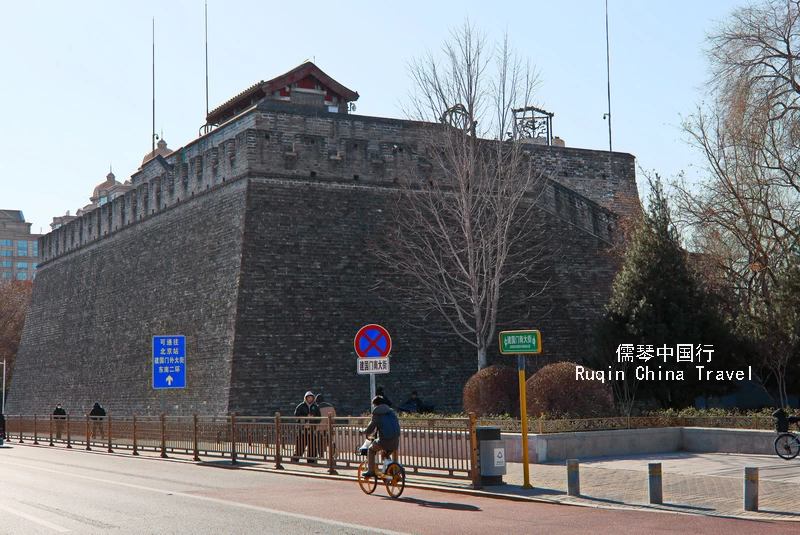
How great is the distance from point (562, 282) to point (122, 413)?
1637cm

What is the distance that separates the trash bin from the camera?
1307 centimetres

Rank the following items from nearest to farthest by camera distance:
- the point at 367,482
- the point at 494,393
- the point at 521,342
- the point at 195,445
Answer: the point at 367,482, the point at 521,342, the point at 195,445, the point at 494,393

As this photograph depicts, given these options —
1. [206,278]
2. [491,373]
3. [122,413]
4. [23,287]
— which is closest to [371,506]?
[491,373]

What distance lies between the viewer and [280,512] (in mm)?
10703

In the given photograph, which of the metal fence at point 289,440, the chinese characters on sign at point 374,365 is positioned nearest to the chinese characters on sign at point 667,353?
the metal fence at point 289,440

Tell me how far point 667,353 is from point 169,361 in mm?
Answer: 12568

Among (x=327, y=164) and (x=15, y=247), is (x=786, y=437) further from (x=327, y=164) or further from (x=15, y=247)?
(x=15, y=247)

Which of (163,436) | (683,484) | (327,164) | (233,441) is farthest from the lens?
(327,164)

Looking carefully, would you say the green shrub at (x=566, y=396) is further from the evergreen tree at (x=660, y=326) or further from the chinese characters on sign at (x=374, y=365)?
the chinese characters on sign at (x=374, y=365)

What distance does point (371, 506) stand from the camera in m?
11.3

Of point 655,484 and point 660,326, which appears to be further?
point 660,326

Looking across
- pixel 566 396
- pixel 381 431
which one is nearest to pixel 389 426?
pixel 381 431

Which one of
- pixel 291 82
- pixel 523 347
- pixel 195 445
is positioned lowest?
pixel 195 445

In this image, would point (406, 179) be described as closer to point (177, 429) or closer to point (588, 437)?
point (177, 429)
